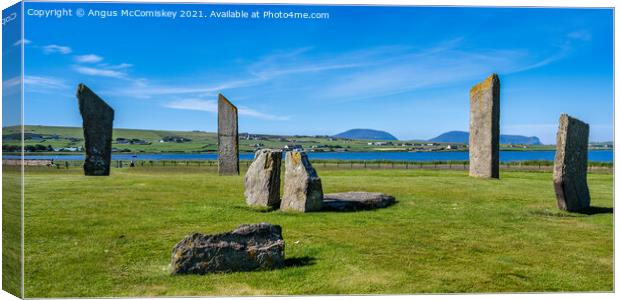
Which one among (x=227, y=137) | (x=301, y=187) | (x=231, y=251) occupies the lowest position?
(x=231, y=251)

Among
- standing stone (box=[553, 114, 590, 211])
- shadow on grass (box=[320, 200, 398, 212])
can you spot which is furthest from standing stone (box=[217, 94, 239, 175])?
standing stone (box=[553, 114, 590, 211])

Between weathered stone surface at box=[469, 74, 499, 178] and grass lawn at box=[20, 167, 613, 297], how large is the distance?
252 inches

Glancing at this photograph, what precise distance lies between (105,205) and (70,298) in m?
5.94

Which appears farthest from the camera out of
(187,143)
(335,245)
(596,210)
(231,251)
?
(187,143)

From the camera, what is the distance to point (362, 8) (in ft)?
31.0

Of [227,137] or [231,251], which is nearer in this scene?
[231,251]

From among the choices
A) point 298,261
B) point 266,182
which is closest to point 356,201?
point 266,182

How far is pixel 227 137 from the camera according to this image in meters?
24.6

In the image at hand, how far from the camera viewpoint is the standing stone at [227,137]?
24.4 m

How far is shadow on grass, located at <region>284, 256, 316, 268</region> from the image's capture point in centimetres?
842

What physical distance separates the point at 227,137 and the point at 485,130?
37.5ft

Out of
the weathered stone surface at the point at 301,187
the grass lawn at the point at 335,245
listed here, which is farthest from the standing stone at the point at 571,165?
the weathered stone surface at the point at 301,187

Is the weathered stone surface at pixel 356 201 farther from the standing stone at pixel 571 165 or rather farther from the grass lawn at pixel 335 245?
the standing stone at pixel 571 165

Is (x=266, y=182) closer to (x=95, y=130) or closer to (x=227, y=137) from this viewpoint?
(x=227, y=137)
